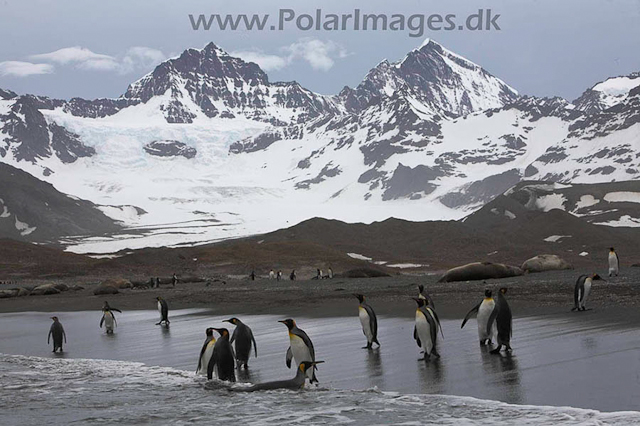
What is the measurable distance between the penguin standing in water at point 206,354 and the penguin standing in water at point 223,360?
1.20ft

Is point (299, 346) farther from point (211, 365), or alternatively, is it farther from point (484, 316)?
point (484, 316)

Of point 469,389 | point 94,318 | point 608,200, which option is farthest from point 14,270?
point 608,200

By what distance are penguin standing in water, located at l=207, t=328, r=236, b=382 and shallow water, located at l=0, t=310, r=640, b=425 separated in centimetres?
35

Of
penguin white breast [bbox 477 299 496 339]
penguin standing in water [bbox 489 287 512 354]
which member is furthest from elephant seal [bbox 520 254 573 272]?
penguin standing in water [bbox 489 287 512 354]

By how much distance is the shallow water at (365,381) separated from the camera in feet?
Result: 31.3

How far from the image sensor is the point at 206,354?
1343 cm

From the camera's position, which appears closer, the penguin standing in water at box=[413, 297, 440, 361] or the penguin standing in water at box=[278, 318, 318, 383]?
the penguin standing in water at box=[278, 318, 318, 383]

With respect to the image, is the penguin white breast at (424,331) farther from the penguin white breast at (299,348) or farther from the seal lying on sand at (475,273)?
the seal lying on sand at (475,273)

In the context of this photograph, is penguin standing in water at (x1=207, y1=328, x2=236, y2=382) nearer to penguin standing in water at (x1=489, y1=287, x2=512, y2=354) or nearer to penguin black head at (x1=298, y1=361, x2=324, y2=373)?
penguin black head at (x1=298, y1=361, x2=324, y2=373)

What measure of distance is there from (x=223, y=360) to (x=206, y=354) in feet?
2.58

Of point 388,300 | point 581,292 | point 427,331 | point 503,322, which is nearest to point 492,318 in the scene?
point 503,322

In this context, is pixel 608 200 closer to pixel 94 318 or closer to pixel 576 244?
pixel 576 244

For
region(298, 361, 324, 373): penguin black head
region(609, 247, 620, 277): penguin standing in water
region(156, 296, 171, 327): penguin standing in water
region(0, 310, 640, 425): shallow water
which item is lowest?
region(0, 310, 640, 425): shallow water

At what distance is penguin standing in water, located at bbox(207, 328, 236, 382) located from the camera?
12742 mm
